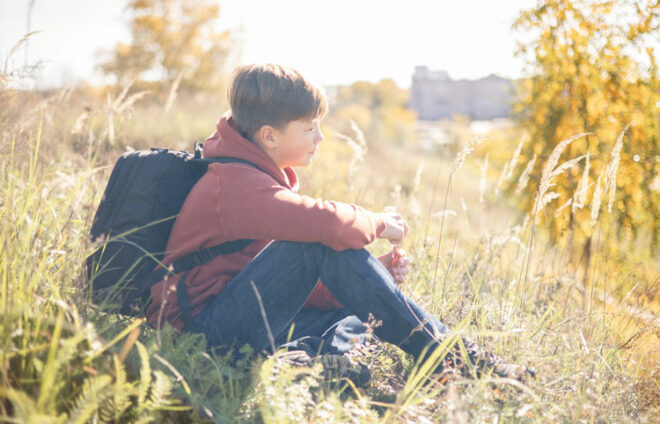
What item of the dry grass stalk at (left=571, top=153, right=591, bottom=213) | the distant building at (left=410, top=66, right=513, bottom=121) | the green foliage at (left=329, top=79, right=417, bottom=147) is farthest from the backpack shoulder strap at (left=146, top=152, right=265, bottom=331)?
the distant building at (left=410, top=66, right=513, bottom=121)

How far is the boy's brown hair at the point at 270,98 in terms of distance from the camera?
2.41 meters

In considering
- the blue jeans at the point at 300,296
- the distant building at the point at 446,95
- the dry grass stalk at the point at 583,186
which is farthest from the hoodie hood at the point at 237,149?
the distant building at the point at 446,95

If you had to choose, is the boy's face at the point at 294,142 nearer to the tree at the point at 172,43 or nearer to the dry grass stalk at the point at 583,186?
the dry grass stalk at the point at 583,186

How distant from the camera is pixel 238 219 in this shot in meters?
2.22

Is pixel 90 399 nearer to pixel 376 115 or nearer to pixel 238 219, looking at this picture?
pixel 238 219

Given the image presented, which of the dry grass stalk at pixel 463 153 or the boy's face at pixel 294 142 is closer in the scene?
the boy's face at pixel 294 142

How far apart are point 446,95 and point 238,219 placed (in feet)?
236

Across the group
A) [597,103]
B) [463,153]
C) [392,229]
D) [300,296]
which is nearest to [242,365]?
[300,296]

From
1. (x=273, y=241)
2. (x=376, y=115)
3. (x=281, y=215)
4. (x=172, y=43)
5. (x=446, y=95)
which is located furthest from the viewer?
(x=446, y=95)

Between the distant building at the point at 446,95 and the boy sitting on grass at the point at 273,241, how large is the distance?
227 feet

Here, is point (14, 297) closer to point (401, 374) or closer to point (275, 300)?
point (275, 300)

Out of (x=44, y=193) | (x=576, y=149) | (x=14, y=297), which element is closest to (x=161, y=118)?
(x=576, y=149)

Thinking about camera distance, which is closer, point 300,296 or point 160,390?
point 160,390

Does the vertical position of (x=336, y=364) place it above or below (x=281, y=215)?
below
